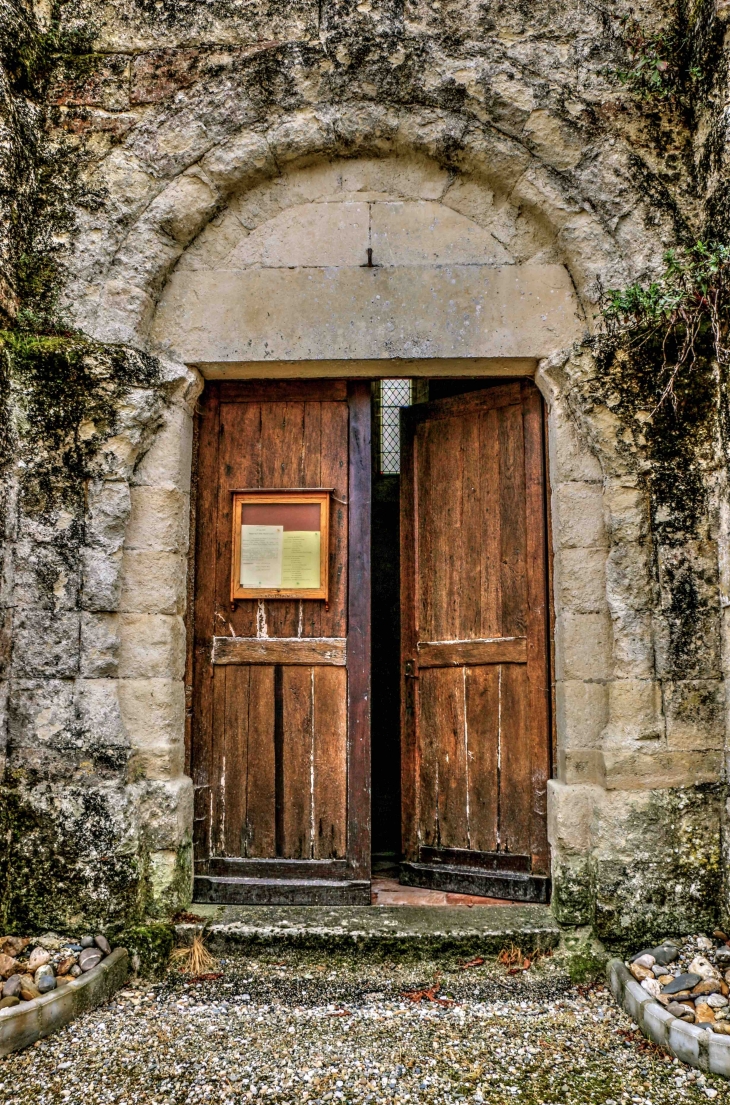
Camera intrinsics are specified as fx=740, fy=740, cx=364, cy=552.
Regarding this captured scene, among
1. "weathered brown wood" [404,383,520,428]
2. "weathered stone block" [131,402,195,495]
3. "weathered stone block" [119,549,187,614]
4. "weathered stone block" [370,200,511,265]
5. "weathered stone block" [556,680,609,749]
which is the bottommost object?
"weathered stone block" [556,680,609,749]

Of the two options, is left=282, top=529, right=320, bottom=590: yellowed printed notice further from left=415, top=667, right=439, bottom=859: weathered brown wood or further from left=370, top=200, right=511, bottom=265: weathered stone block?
left=370, top=200, right=511, bottom=265: weathered stone block

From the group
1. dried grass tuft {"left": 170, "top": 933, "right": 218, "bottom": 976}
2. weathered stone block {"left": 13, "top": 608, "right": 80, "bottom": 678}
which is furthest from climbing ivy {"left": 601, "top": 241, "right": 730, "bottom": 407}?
dried grass tuft {"left": 170, "top": 933, "right": 218, "bottom": 976}

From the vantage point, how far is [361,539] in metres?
3.43

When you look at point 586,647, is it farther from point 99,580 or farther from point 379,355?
point 99,580

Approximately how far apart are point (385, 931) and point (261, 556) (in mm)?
1665

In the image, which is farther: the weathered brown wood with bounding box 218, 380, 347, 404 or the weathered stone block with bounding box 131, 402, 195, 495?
the weathered brown wood with bounding box 218, 380, 347, 404

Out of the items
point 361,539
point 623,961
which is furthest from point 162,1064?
point 361,539

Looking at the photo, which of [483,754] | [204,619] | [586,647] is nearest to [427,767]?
[483,754]

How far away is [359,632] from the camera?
3387 mm

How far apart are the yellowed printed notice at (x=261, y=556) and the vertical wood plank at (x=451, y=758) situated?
3.12 ft

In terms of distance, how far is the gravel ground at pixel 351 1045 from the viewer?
220 cm

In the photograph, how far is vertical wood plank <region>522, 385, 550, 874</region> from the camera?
3252mm

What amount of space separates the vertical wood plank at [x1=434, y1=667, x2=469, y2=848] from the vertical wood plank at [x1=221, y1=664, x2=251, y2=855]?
92 cm

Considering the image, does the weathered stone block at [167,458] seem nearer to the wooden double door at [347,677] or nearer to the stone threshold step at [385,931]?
the wooden double door at [347,677]
